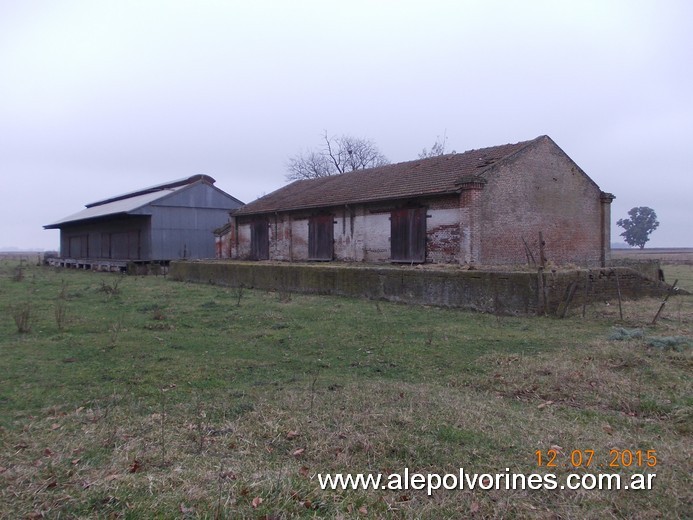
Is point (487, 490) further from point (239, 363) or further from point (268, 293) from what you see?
point (268, 293)

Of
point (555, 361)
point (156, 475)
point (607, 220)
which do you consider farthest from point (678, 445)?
point (607, 220)

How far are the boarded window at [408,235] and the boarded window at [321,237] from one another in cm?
346

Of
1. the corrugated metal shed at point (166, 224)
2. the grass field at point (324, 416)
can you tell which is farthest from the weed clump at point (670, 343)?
the corrugated metal shed at point (166, 224)

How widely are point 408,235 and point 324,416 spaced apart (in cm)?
1506

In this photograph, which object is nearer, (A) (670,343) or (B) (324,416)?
(B) (324,416)

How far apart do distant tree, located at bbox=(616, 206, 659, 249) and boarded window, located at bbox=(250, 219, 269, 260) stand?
8858 centimetres

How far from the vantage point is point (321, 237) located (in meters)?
23.5

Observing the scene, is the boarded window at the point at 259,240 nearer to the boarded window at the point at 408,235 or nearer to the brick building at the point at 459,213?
the brick building at the point at 459,213

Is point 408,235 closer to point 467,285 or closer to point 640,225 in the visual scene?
point 467,285

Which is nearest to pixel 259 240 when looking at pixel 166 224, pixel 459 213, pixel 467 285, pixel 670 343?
pixel 166 224

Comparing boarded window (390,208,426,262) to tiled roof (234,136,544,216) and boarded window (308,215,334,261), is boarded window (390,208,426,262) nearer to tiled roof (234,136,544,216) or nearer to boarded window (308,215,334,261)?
tiled roof (234,136,544,216)

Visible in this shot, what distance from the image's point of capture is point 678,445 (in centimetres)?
459
